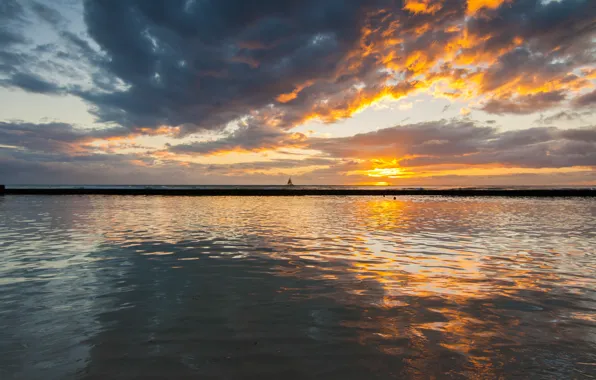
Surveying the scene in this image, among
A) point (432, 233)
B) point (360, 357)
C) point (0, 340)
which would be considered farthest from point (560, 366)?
point (432, 233)

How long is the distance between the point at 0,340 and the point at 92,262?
6991mm

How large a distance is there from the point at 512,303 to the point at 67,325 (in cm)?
1031

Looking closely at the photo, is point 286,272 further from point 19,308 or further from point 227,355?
point 19,308

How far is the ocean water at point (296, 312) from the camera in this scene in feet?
18.3

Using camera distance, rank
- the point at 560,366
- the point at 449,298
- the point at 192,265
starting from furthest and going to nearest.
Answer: the point at 192,265 < the point at 449,298 < the point at 560,366

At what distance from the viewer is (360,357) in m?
5.80

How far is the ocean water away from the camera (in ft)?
18.3

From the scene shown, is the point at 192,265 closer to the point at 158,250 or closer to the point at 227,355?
the point at 158,250

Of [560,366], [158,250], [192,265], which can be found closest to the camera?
[560,366]

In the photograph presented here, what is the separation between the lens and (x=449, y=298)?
8930mm

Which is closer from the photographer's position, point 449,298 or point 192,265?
point 449,298

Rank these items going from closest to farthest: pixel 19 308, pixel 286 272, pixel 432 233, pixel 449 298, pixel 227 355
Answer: pixel 227 355 → pixel 19 308 → pixel 449 298 → pixel 286 272 → pixel 432 233

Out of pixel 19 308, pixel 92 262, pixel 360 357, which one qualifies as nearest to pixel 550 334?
pixel 360 357

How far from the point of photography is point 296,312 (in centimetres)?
793
